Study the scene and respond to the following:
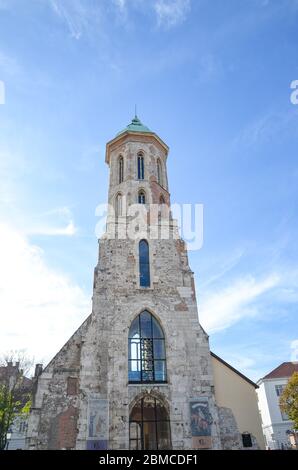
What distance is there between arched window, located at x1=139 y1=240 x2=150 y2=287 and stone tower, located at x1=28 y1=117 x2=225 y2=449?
6 cm

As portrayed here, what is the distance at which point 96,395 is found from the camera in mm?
15266

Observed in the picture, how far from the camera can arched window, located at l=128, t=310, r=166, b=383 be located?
52.9ft

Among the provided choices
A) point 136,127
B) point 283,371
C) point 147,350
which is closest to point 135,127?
point 136,127

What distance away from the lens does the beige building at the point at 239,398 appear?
16.2m

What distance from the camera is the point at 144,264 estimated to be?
19359 millimetres

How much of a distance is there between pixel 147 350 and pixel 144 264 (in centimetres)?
486

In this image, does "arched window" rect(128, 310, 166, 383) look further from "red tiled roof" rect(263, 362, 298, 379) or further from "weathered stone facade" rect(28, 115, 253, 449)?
"red tiled roof" rect(263, 362, 298, 379)

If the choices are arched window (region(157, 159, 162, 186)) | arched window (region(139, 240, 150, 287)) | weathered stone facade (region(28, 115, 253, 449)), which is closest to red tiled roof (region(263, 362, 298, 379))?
weathered stone facade (region(28, 115, 253, 449))

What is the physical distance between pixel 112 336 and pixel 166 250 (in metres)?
6.02
